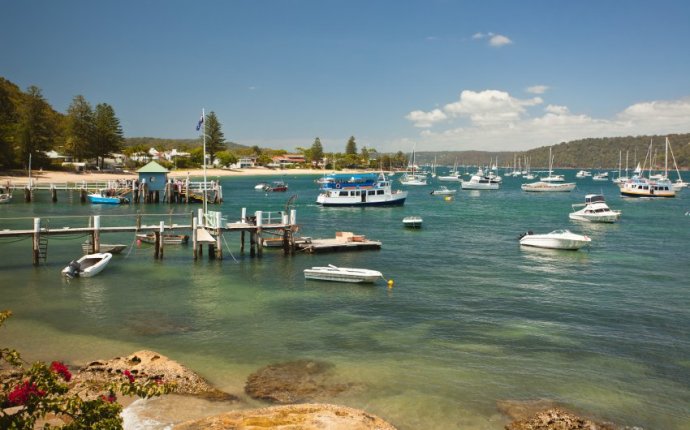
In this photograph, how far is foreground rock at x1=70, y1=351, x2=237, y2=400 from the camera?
1672 centimetres

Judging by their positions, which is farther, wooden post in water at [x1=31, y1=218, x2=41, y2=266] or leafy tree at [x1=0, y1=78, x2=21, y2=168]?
leafy tree at [x1=0, y1=78, x2=21, y2=168]

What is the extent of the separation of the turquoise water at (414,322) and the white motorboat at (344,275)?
62cm

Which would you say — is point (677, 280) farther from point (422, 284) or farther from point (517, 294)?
point (422, 284)

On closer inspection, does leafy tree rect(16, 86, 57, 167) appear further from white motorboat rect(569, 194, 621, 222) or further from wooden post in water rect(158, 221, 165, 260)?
white motorboat rect(569, 194, 621, 222)

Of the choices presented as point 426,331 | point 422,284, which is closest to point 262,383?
point 426,331

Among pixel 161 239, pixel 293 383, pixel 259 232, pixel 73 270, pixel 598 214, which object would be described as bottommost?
pixel 293 383

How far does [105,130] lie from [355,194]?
3235 inches

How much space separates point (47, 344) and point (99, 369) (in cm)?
507

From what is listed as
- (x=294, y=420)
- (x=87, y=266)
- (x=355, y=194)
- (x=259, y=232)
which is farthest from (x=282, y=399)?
(x=355, y=194)

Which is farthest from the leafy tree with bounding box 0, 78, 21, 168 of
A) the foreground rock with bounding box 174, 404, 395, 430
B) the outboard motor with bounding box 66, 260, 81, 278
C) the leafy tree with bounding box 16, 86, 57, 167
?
the foreground rock with bounding box 174, 404, 395, 430

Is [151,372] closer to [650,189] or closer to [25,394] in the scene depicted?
[25,394]

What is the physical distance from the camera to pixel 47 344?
69.0 ft

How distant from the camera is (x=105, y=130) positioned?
13550cm

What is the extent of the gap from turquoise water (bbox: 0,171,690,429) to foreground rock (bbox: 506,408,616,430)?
0.58m
